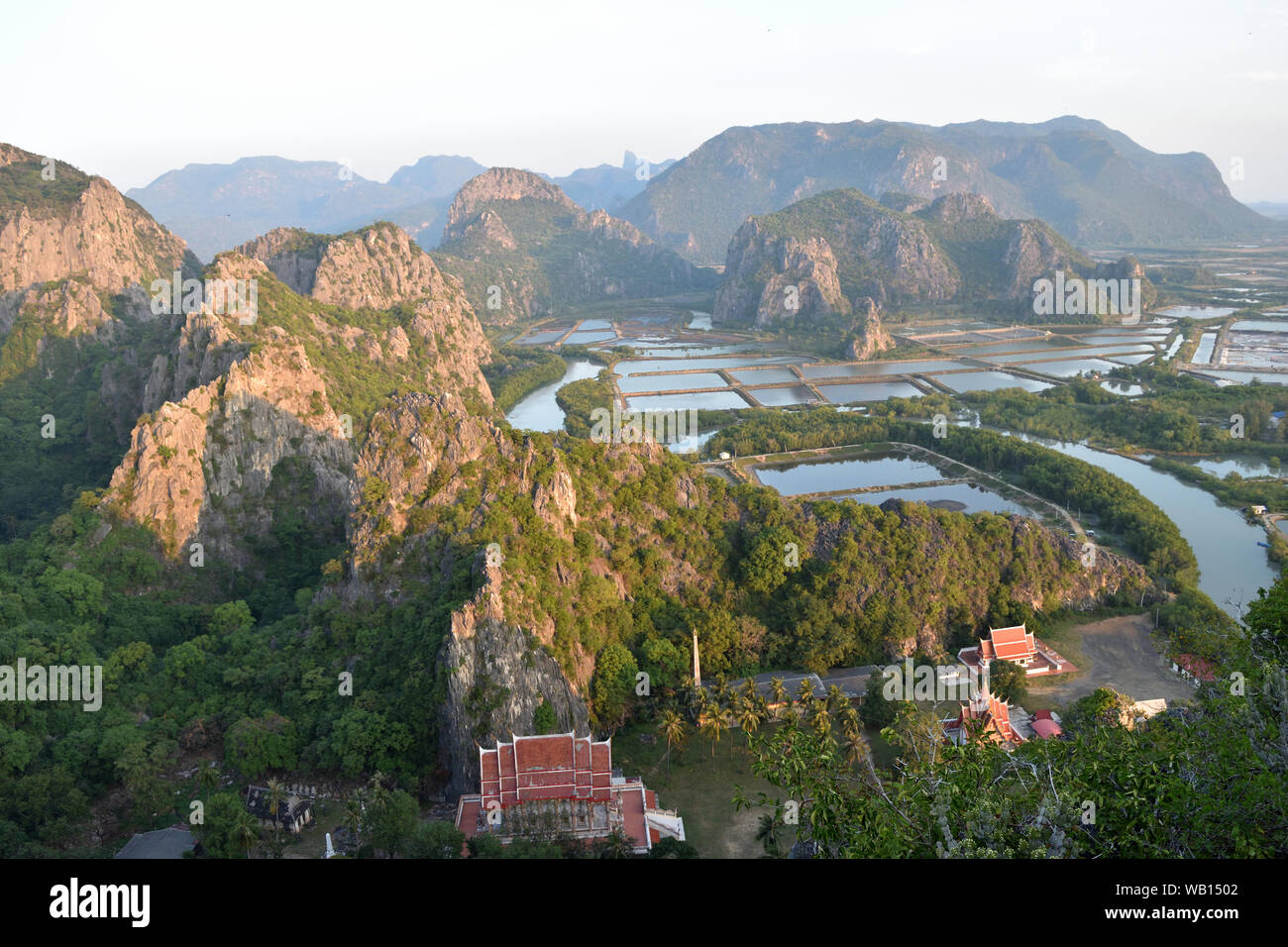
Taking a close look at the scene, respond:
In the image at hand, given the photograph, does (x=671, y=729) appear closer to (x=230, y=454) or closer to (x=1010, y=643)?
(x=1010, y=643)

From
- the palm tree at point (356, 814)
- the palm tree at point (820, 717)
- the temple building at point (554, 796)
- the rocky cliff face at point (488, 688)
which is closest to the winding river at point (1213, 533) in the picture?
the palm tree at point (820, 717)

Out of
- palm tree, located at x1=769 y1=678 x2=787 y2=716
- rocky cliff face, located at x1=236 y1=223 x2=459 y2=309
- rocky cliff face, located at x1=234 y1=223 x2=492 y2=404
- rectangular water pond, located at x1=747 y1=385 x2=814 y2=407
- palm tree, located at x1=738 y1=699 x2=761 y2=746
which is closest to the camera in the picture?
palm tree, located at x1=738 y1=699 x2=761 y2=746

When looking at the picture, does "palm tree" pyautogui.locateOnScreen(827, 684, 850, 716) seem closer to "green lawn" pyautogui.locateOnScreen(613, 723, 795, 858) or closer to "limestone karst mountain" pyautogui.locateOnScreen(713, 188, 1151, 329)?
"green lawn" pyautogui.locateOnScreen(613, 723, 795, 858)

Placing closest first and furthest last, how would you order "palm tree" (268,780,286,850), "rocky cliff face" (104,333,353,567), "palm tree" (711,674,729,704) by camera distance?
"palm tree" (268,780,286,850)
"palm tree" (711,674,729,704)
"rocky cliff face" (104,333,353,567)

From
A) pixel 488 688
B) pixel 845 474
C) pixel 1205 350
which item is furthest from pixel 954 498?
pixel 1205 350

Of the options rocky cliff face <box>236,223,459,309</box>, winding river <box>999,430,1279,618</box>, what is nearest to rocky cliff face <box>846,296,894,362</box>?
winding river <box>999,430,1279,618</box>

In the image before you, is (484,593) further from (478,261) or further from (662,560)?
(478,261)
